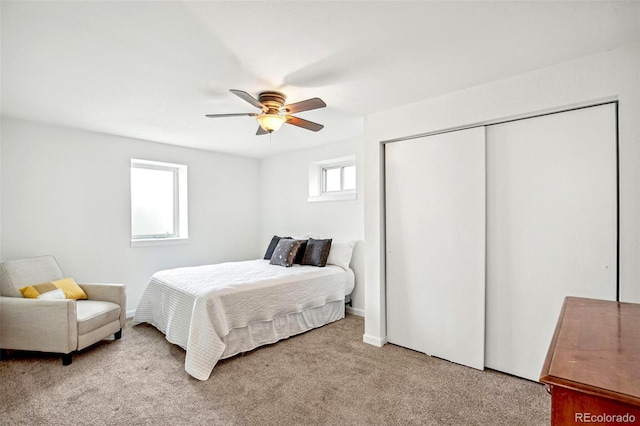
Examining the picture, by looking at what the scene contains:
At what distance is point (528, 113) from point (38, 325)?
4.13m

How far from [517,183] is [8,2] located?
3187mm

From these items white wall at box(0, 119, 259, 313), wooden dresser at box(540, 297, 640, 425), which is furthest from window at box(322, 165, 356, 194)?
wooden dresser at box(540, 297, 640, 425)

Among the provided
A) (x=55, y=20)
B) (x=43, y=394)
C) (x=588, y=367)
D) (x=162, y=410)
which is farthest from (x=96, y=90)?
(x=588, y=367)

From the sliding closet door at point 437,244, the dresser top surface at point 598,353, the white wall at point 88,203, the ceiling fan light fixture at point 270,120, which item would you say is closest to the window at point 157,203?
the white wall at point 88,203

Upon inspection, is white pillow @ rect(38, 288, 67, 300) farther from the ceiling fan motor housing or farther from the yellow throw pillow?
the ceiling fan motor housing

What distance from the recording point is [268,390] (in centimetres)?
221

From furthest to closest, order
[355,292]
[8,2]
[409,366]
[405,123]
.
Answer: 1. [355,292]
2. [405,123]
3. [409,366]
4. [8,2]

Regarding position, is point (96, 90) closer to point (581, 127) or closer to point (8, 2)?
point (8, 2)

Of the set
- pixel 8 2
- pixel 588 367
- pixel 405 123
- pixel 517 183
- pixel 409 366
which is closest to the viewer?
pixel 588 367

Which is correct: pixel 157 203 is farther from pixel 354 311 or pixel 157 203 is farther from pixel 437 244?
pixel 437 244

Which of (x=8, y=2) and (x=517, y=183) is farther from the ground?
(x=8, y=2)

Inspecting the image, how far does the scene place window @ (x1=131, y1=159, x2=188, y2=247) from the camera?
4145 millimetres

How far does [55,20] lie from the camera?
1.61 meters

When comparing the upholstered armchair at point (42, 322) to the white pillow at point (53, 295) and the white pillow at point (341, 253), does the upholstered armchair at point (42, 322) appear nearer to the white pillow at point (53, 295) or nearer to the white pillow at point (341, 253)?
the white pillow at point (53, 295)
